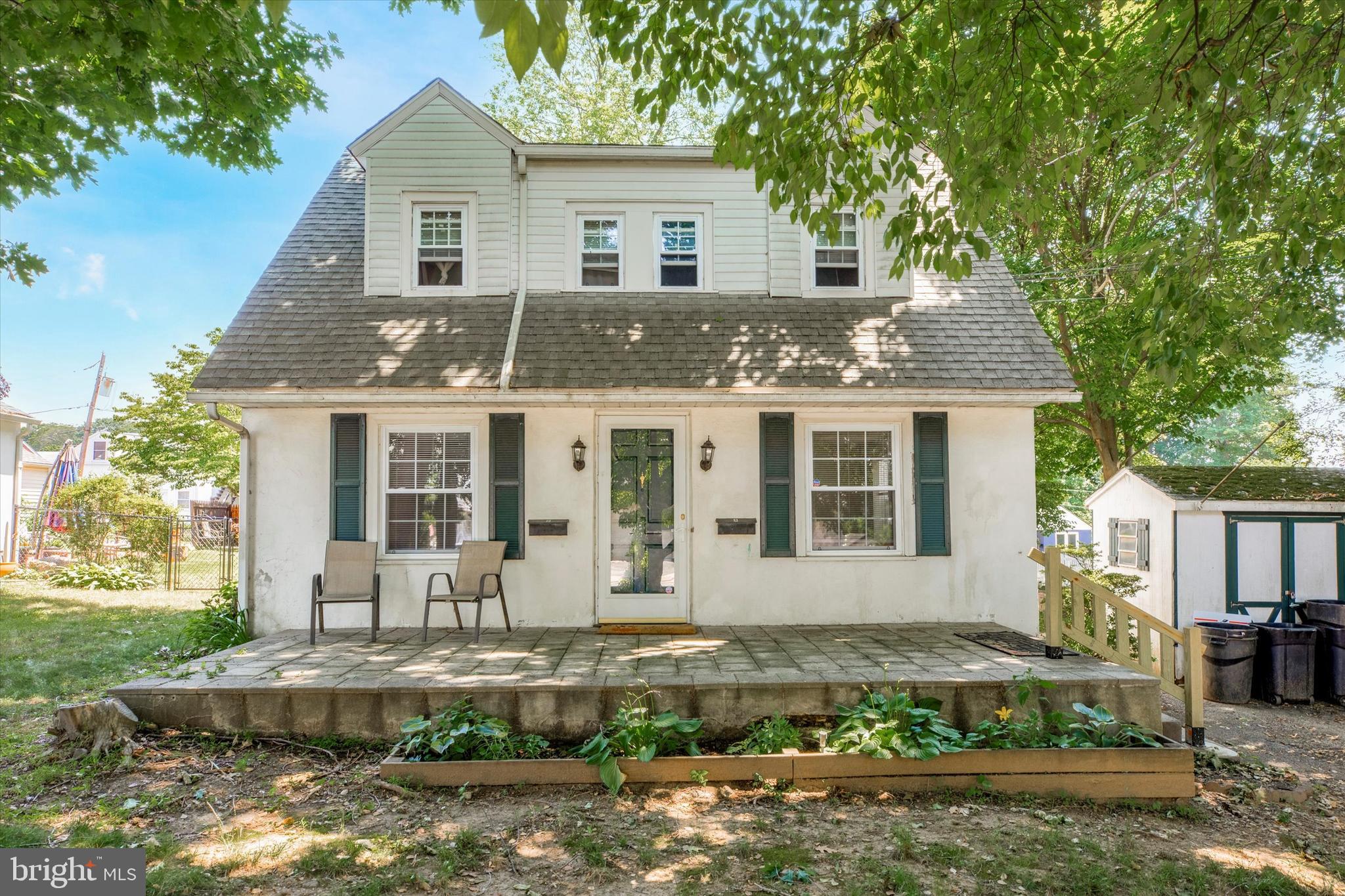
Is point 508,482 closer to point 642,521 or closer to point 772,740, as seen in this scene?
point 642,521

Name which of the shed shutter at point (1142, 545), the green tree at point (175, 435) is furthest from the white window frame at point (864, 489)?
the green tree at point (175, 435)

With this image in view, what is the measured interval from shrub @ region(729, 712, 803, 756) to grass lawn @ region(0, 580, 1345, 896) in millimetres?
253

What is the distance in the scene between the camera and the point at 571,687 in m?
4.97

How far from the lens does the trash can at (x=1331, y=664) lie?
23.8ft

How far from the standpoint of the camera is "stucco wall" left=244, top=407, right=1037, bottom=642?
7.35m

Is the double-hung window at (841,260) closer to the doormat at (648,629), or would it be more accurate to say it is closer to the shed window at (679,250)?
the shed window at (679,250)

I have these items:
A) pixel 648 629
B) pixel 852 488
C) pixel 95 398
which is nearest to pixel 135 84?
pixel 648 629

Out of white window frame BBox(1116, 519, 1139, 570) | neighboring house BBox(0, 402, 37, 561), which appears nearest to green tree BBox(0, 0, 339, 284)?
neighboring house BBox(0, 402, 37, 561)

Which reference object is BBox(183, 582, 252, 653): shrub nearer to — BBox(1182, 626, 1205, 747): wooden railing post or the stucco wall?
the stucco wall

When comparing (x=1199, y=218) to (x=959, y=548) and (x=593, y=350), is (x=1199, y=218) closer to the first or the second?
(x=959, y=548)

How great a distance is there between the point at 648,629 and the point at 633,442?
6.50 ft

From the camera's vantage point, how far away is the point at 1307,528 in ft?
30.0

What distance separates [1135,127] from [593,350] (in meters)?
8.29

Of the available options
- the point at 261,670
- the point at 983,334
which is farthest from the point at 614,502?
the point at 983,334
